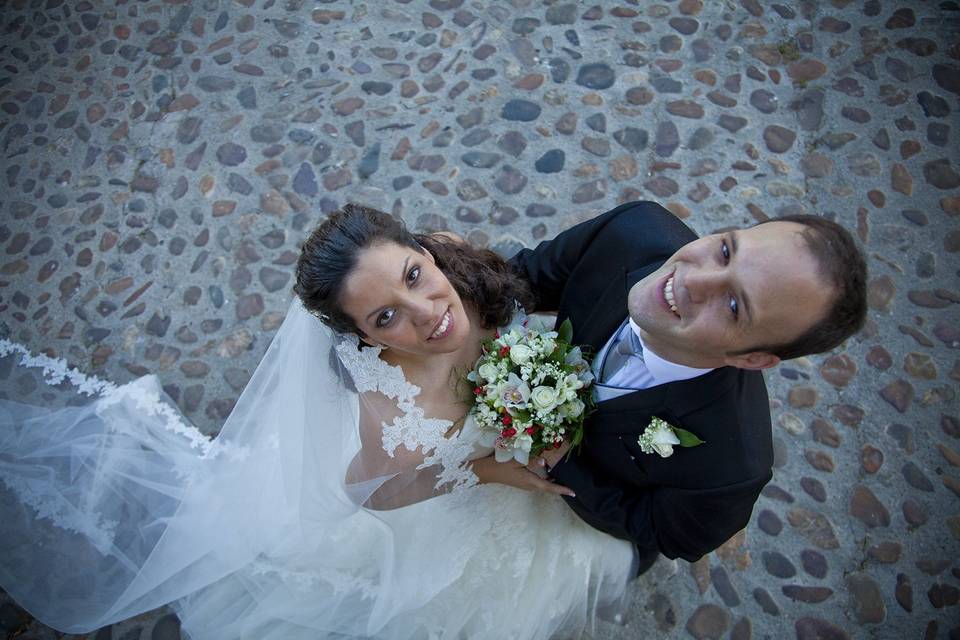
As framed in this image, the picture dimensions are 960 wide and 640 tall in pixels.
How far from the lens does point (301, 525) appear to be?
11.7 feet

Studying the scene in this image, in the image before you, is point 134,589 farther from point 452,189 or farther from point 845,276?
point 845,276

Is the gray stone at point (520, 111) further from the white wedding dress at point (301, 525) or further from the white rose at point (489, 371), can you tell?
the white rose at point (489, 371)

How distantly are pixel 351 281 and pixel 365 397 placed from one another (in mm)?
557

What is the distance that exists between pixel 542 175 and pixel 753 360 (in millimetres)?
2897

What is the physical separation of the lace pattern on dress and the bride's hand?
205 millimetres

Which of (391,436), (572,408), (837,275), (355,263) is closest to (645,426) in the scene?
(572,408)

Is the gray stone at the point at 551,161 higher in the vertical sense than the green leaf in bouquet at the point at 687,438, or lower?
lower

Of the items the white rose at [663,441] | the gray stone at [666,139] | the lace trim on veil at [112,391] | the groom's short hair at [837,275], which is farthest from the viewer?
the gray stone at [666,139]

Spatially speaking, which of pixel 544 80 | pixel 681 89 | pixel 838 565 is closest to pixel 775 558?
pixel 838 565

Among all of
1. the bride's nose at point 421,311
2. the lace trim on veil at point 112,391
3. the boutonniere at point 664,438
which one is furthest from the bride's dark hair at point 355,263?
the lace trim on veil at point 112,391

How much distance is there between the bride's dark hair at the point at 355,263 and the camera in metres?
2.79

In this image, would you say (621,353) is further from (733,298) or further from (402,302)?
(402,302)

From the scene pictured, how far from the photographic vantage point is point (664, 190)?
496 centimetres

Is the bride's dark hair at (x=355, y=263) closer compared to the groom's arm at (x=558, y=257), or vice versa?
the bride's dark hair at (x=355, y=263)
